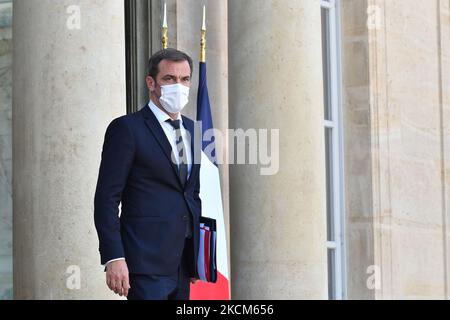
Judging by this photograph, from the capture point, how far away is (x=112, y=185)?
6473 mm

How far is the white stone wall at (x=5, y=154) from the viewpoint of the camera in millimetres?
9891

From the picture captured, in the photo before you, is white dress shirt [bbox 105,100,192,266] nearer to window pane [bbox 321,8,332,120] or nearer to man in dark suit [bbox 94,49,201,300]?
man in dark suit [bbox 94,49,201,300]

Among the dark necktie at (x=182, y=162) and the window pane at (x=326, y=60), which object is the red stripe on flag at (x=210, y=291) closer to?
the dark necktie at (x=182, y=162)

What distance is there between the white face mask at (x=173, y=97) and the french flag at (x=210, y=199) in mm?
2232

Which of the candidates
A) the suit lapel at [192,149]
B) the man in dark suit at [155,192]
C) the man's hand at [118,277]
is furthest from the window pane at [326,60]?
the man's hand at [118,277]

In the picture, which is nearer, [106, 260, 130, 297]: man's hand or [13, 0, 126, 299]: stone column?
[106, 260, 130, 297]: man's hand

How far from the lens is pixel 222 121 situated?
11.8 meters

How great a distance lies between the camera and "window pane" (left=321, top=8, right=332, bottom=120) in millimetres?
13203

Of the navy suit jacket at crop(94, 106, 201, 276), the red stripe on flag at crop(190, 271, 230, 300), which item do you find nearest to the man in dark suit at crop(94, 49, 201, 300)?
the navy suit jacket at crop(94, 106, 201, 276)

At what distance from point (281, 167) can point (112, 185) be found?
3.99m

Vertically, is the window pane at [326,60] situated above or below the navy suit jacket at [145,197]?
above

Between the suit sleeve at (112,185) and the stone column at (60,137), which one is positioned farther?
the stone column at (60,137)
